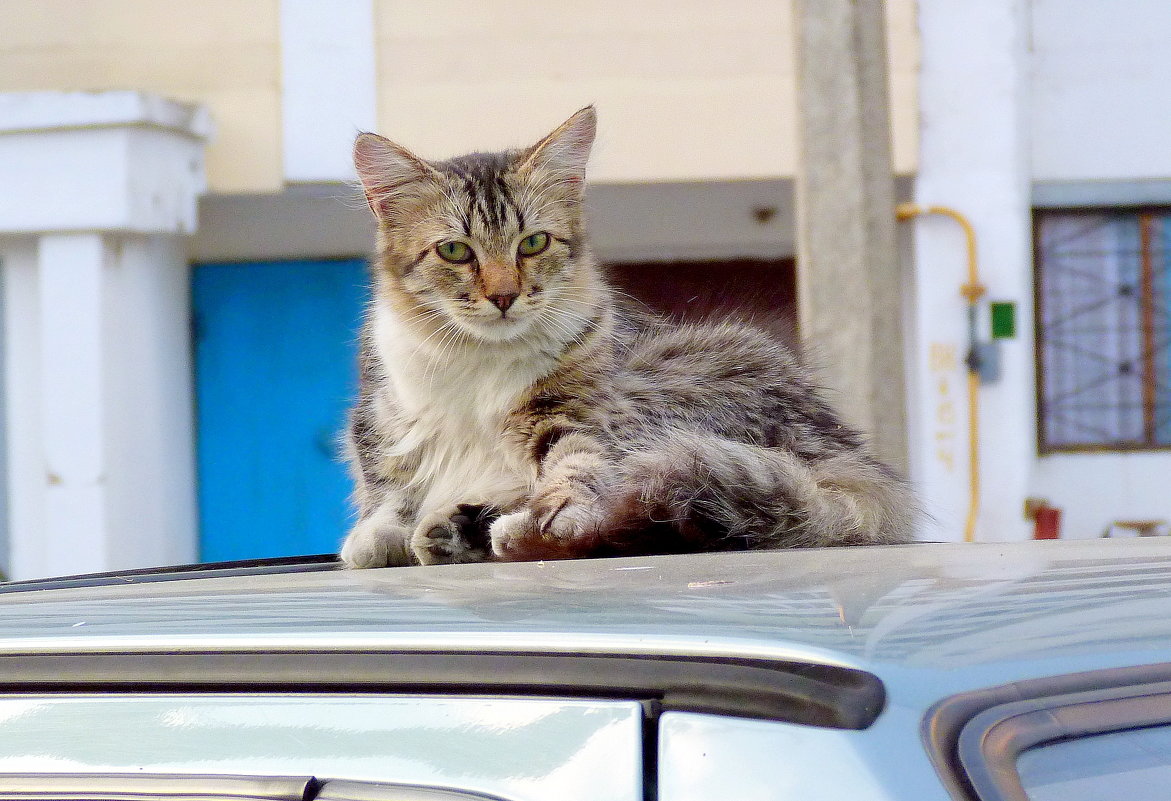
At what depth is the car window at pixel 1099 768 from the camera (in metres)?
0.80

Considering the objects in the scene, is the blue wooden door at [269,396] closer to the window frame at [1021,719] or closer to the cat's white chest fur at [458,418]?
the cat's white chest fur at [458,418]

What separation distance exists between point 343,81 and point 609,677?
552cm

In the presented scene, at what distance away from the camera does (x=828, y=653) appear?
2.87 feet

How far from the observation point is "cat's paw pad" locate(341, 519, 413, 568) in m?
2.11

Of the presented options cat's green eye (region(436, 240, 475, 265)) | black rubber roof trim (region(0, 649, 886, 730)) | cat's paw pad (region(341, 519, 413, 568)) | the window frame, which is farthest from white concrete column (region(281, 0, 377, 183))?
the window frame

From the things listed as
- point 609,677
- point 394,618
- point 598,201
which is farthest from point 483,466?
point 598,201

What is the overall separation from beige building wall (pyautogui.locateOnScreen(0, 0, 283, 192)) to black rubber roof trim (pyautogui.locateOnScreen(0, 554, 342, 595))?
4071 mm

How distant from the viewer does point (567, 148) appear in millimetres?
2592

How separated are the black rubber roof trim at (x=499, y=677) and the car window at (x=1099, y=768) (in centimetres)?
11

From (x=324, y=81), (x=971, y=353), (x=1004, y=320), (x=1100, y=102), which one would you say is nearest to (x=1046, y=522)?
(x=971, y=353)

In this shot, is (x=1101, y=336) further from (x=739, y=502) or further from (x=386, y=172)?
(x=739, y=502)

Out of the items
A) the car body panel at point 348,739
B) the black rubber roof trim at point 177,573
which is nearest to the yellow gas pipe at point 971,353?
the black rubber roof trim at point 177,573

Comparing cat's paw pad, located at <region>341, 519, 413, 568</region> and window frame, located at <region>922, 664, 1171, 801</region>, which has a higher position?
window frame, located at <region>922, 664, 1171, 801</region>

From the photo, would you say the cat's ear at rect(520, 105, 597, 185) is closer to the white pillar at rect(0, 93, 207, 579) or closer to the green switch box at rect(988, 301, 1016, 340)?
the white pillar at rect(0, 93, 207, 579)
